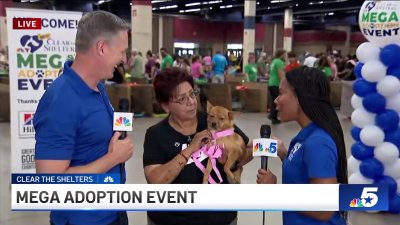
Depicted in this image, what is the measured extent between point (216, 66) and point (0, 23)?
34.6ft

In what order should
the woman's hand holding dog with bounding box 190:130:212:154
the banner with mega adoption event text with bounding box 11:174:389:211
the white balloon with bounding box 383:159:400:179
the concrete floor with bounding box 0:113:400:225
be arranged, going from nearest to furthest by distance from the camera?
the banner with mega adoption event text with bounding box 11:174:389:211 < the woman's hand holding dog with bounding box 190:130:212:154 < the concrete floor with bounding box 0:113:400:225 < the white balloon with bounding box 383:159:400:179

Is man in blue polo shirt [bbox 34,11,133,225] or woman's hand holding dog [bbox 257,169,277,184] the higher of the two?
man in blue polo shirt [bbox 34,11,133,225]

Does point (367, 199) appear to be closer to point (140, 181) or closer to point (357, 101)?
point (357, 101)

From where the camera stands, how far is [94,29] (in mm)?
1566

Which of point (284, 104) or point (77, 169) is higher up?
point (284, 104)

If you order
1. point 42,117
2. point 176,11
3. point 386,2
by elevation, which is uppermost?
point 176,11

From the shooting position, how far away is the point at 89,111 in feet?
5.18

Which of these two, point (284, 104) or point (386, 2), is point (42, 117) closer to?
point (284, 104)

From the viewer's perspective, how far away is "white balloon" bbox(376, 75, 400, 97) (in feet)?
13.4

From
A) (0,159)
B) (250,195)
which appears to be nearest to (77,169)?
(250,195)

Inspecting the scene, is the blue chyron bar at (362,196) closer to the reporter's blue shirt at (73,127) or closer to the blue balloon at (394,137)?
the reporter's blue shirt at (73,127)

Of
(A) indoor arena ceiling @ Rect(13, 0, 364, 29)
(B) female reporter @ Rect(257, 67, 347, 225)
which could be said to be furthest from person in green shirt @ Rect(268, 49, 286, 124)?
(A) indoor arena ceiling @ Rect(13, 0, 364, 29)

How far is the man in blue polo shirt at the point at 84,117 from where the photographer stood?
4.88ft

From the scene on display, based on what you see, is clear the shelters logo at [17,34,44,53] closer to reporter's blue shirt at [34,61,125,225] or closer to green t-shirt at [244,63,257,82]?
reporter's blue shirt at [34,61,125,225]
